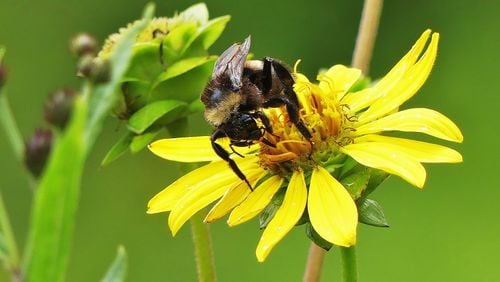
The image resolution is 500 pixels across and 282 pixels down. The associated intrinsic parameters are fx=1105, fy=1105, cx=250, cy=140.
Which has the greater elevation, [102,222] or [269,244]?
[269,244]

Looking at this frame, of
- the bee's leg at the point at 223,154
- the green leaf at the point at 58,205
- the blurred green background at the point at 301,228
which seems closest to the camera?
the green leaf at the point at 58,205

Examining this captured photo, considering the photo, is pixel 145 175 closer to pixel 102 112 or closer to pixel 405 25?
pixel 405 25

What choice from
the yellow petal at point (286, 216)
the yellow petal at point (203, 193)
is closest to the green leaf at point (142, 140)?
the yellow petal at point (203, 193)

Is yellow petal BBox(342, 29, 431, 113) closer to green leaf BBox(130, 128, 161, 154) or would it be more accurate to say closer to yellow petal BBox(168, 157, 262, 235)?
yellow petal BBox(168, 157, 262, 235)

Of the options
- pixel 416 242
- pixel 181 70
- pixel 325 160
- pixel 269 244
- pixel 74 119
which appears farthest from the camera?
pixel 416 242

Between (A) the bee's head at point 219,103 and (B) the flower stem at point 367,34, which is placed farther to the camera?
(B) the flower stem at point 367,34

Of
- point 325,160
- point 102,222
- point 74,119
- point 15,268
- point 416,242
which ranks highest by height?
point 74,119

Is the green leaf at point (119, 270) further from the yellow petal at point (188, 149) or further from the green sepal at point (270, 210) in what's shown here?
the yellow petal at point (188, 149)

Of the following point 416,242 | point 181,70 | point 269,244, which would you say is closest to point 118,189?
point 416,242
